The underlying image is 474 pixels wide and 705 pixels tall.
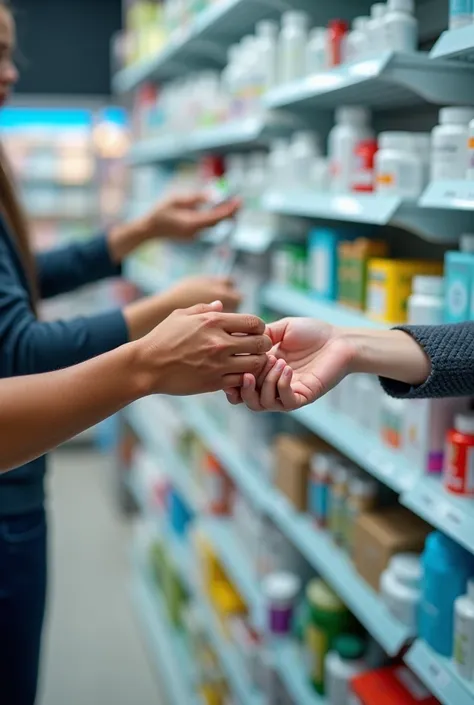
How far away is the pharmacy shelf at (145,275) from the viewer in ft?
12.3

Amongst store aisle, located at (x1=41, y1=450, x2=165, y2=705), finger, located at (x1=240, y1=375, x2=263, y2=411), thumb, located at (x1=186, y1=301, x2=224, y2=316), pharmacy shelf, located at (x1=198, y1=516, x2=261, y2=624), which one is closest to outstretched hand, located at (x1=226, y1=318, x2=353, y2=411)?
finger, located at (x1=240, y1=375, x2=263, y2=411)

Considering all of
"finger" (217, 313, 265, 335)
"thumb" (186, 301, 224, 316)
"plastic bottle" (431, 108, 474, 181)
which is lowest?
"finger" (217, 313, 265, 335)

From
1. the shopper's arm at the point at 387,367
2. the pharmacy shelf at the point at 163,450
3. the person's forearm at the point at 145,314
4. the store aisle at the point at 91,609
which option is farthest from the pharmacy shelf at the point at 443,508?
the store aisle at the point at 91,609

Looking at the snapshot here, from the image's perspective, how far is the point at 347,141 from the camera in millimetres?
1778

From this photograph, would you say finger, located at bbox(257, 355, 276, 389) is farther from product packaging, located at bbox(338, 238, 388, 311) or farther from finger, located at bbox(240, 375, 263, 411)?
product packaging, located at bbox(338, 238, 388, 311)

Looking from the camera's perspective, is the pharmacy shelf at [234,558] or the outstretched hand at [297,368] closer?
the outstretched hand at [297,368]

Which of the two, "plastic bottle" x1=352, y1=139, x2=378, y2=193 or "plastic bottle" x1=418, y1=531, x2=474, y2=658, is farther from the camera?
"plastic bottle" x1=352, y1=139, x2=378, y2=193

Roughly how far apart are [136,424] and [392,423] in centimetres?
293

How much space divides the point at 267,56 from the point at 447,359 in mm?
1262

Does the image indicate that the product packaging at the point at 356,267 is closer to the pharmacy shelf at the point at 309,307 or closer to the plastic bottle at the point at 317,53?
the pharmacy shelf at the point at 309,307

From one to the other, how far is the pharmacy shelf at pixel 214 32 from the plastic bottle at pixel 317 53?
22cm

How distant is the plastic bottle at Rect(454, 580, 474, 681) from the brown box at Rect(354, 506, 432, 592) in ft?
0.95

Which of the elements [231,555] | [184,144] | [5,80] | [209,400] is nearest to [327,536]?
[231,555]

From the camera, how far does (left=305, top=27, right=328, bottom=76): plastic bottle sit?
74.4 inches
